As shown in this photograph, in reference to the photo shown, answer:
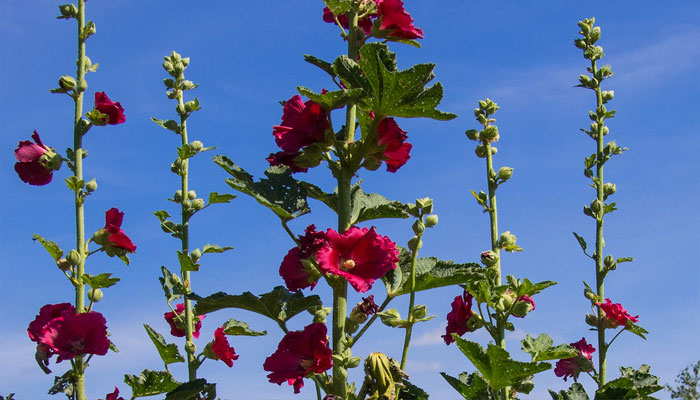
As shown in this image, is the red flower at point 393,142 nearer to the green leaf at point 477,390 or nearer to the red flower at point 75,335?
the green leaf at point 477,390

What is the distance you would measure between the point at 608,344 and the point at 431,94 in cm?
297

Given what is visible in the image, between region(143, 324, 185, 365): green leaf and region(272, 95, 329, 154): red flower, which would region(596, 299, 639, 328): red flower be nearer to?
region(143, 324, 185, 365): green leaf

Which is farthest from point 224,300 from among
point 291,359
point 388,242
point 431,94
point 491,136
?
point 491,136

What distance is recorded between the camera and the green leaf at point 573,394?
3.48m

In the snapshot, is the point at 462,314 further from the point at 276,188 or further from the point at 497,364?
the point at 276,188

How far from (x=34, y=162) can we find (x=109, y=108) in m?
0.45

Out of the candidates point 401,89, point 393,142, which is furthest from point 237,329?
point 401,89

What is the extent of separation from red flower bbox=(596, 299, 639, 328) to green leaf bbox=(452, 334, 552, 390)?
6.76 ft

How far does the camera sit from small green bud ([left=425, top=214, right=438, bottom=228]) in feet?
7.63

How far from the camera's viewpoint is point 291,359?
2.27 m

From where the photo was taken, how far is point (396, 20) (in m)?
2.49

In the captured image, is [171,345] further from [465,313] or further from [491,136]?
[491,136]

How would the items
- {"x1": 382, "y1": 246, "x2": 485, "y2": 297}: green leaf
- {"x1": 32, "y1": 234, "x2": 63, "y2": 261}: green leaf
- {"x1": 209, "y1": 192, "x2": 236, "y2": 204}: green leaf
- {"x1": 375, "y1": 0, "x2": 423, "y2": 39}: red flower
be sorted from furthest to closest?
{"x1": 209, "y1": 192, "x2": 236, "y2": 204}: green leaf, {"x1": 32, "y1": 234, "x2": 63, "y2": 261}: green leaf, {"x1": 375, "y1": 0, "x2": 423, "y2": 39}: red flower, {"x1": 382, "y1": 246, "x2": 485, "y2": 297}: green leaf

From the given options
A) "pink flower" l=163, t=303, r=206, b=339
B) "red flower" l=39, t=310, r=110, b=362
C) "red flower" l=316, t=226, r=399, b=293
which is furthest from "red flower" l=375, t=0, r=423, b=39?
"pink flower" l=163, t=303, r=206, b=339
